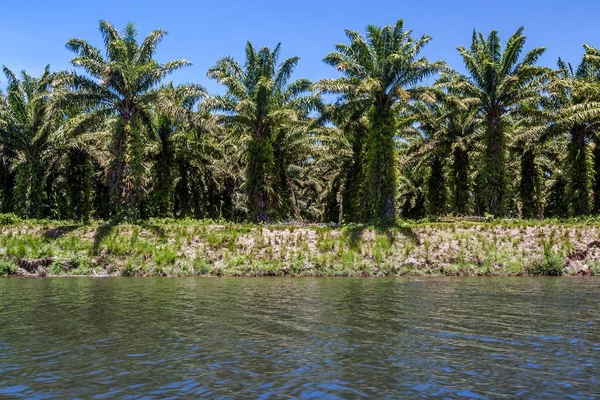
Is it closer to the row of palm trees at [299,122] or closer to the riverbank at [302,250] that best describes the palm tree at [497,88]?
the row of palm trees at [299,122]

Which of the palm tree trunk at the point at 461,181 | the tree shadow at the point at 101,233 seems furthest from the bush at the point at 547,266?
the tree shadow at the point at 101,233

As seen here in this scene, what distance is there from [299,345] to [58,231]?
83.5 feet

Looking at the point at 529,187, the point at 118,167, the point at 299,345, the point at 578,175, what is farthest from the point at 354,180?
the point at 299,345

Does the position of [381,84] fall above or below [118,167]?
above

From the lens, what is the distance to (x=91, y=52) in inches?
1388

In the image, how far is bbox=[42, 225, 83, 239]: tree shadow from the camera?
3080 cm

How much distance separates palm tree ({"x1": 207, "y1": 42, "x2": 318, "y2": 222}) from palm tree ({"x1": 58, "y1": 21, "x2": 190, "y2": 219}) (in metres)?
4.08

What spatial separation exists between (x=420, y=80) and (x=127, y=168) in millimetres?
19887

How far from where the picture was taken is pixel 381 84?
35719 mm

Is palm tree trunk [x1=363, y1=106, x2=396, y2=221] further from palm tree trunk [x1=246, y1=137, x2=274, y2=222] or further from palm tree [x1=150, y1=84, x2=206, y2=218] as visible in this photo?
palm tree [x1=150, y1=84, x2=206, y2=218]

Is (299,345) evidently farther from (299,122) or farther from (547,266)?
(299,122)


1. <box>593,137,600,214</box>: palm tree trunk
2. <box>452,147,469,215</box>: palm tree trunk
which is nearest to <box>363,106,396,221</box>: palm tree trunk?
<box>452,147,469,215</box>: palm tree trunk

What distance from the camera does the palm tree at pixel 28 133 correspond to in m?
37.4

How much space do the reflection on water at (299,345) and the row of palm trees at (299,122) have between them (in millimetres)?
19038
